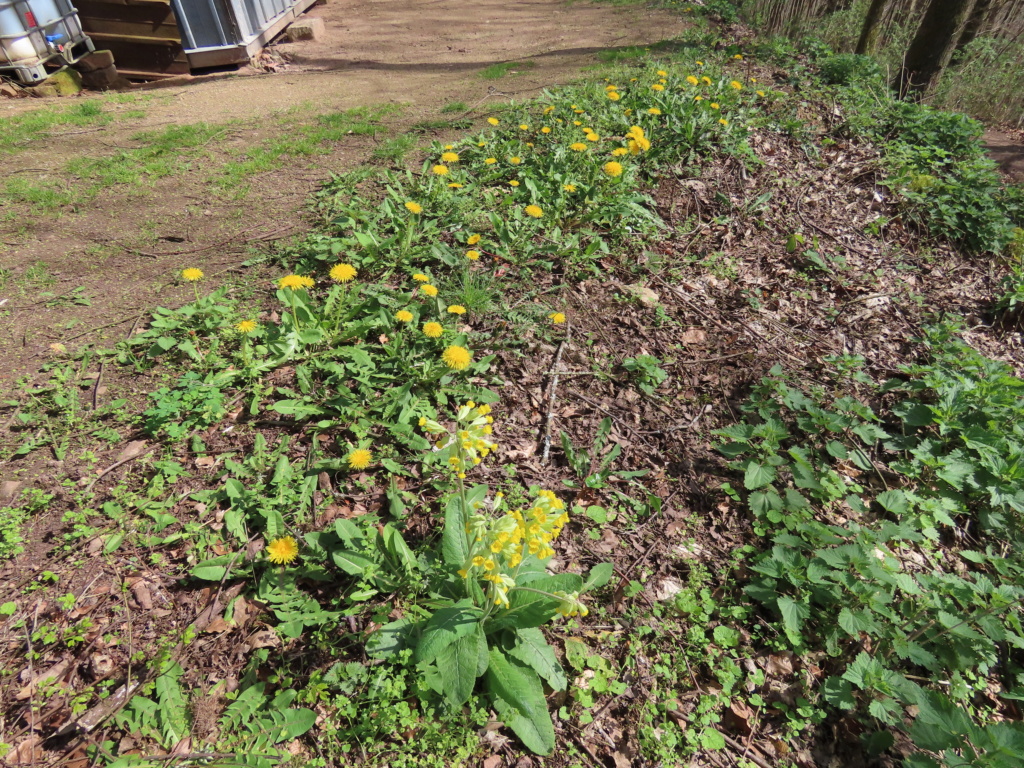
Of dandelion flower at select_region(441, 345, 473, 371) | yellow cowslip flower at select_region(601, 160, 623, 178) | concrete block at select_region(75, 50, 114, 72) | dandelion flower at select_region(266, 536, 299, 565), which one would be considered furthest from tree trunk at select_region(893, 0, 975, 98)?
concrete block at select_region(75, 50, 114, 72)

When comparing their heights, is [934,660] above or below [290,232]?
below

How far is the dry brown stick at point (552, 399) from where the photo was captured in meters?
2.79

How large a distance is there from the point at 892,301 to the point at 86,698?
5281 mm

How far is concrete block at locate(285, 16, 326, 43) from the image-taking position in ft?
28.9

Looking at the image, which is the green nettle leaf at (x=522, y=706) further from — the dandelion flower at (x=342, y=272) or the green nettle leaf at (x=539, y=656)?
the dandelion flower at (x=342, y=272)

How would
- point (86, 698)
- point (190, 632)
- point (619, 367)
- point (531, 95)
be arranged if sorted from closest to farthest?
point (86, 698) → point (190, 632) → point (619, 367) → point (531, 95)

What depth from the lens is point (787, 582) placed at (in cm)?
230

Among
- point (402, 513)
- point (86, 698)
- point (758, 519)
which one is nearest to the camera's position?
point (86, 698)

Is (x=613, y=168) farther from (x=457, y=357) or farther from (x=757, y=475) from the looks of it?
(x=757, y=475)

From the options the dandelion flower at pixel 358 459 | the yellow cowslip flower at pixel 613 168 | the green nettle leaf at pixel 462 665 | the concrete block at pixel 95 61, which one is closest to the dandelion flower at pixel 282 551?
the dandelion flower at pixel 358 459

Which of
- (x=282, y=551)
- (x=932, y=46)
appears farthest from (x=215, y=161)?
(x=932, y=46)

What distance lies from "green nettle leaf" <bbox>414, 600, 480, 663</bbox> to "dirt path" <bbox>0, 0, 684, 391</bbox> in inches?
99.9

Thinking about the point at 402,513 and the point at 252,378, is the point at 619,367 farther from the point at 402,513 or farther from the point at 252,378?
the point at 252,378

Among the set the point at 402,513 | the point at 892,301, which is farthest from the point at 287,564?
the point at 892,301
